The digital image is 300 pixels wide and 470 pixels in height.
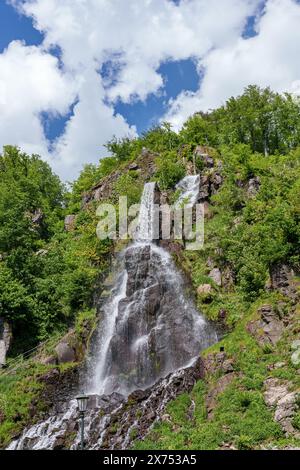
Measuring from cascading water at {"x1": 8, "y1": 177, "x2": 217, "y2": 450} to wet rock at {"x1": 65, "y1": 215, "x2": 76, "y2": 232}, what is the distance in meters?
15.5

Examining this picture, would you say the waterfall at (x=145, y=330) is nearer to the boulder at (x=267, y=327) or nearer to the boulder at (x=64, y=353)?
the boulder at (x=64, y=353)

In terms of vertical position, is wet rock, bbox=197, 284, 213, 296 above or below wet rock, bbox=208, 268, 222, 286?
below

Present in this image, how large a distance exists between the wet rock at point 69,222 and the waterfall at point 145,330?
1756 cm

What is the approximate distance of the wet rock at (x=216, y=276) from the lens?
2869 centimetres

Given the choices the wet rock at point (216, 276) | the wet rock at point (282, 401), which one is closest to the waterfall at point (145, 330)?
the wet rock at point (216, 276)

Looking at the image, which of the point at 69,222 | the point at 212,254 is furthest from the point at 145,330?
the point at 69,222

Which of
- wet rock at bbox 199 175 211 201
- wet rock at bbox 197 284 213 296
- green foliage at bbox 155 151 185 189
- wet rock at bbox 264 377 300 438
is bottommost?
wet rock at bbox 264 377 300 438

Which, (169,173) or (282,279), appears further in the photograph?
(169,173)

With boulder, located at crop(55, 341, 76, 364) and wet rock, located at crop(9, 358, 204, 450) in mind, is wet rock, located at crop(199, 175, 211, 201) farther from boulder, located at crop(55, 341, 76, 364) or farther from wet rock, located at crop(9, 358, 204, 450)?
wet rock, located at crop(9, 358, 204, 450)

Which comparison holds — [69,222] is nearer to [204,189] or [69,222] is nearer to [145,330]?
[204,189]

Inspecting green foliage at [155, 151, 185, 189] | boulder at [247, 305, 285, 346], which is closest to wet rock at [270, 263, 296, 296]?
boulder at [247, 305, 285, 346]
